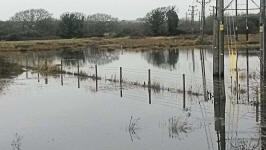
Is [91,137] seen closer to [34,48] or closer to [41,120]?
[41,120]

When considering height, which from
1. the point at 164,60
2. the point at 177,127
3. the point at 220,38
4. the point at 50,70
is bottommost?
the point at 177,127

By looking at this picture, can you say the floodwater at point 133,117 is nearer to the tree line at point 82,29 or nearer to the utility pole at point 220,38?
the utility pole at point 220,38

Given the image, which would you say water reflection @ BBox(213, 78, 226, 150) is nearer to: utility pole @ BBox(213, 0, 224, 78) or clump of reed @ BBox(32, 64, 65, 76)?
utility pole @ BBox(213, 0, 224, 78)

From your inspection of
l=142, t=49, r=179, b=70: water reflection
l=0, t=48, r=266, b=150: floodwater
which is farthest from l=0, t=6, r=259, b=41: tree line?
l=0, t=48, r=266, b=150: floodwater

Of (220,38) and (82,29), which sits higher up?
(82,29)

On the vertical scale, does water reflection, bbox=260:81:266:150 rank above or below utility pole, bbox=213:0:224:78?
below

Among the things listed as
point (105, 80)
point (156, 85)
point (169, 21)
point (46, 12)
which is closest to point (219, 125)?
point (156, 85)

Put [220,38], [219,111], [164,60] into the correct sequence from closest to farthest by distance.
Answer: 1. [219,111]
2. [220,38]
3. [164,60]

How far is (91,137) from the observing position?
1080cm

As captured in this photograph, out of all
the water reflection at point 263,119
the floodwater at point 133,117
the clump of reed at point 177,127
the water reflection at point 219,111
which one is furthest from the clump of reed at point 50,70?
the water reflection at point 263,119

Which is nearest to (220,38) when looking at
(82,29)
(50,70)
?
(50,70)

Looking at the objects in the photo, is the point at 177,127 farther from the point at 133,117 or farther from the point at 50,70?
the point at 50,70

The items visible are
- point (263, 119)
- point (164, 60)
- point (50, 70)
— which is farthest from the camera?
point (164, 60)

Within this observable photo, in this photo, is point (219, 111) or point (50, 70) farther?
point (50, 70)
